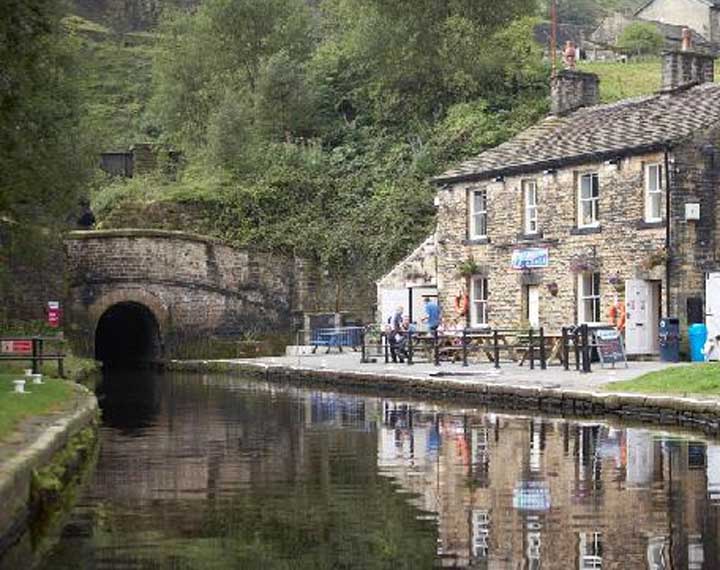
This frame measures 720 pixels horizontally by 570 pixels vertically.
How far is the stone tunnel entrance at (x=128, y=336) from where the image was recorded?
44.3 metres

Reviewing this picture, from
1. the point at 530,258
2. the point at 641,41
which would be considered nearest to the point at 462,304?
the point at 530,258

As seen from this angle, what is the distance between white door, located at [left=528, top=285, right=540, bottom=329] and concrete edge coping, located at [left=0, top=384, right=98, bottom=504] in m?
17.6

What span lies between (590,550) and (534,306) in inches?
1013

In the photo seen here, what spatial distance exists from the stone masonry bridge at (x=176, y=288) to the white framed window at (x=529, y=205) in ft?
37.7

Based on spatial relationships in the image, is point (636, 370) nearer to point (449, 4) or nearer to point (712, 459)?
point (712, 459)

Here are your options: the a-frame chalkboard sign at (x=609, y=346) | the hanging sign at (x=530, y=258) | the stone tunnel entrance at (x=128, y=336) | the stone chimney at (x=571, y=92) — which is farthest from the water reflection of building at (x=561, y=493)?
the stone tunnel entrance at (x=128, y=336)

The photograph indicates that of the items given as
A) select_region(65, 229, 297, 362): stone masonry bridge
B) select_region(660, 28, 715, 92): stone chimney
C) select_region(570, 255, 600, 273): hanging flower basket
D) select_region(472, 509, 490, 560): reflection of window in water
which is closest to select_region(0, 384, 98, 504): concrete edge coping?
select_region(472, 509, 490, 560): reflection of window in water

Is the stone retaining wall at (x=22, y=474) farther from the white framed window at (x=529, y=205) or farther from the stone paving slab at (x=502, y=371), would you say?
the white framed window at (x=529, y=205)

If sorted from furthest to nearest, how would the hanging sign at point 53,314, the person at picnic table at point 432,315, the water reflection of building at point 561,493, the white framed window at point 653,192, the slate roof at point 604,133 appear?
the hanging sign at point 53,314
the person at picnic table at point 432,315
the slate roof at point 604,133
the white framed window at point 653,192
the water reflection of building at point 561,493

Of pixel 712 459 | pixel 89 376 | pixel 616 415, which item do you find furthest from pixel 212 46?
pixel 712 459

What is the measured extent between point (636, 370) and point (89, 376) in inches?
589

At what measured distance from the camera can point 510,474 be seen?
1409cm

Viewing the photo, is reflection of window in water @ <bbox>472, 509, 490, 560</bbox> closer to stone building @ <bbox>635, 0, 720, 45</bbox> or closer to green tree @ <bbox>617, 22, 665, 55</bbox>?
green tree @ <bbox>617, 22, 665, 55</bbox>

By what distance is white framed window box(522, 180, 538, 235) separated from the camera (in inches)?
1399
